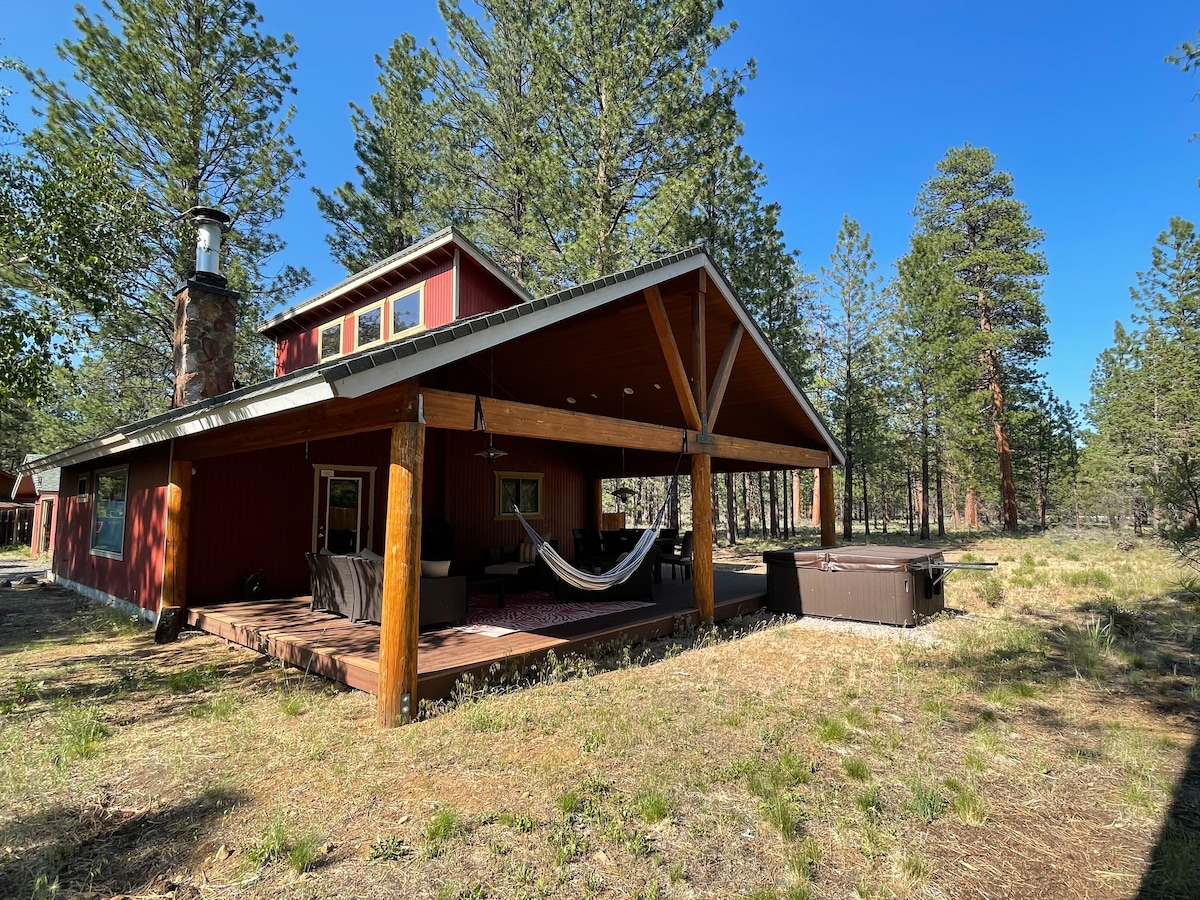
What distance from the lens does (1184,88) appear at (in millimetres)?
5602

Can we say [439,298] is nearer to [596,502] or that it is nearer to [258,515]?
[258,515]

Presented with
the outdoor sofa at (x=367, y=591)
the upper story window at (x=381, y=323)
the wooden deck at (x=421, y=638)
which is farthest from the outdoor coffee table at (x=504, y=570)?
the upper story window at (x=381, y=323)

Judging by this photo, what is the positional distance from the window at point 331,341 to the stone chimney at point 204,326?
4.90 feet

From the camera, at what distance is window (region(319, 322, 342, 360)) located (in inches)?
400

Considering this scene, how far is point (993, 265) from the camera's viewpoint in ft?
66.2

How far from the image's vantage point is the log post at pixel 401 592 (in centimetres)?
389

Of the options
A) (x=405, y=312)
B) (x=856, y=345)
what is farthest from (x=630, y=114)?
(x=856, y=345)

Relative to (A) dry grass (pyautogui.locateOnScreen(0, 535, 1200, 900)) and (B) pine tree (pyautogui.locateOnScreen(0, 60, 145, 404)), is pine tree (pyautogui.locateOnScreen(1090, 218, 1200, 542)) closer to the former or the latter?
(A) dry grass (pyautogui.locateOnScreen(0, 535, 1200, 900))

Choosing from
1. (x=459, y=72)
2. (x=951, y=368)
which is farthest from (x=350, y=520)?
(x=951, y=368)

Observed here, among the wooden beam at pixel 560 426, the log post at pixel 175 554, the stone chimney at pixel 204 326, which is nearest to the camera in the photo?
the wooden beam at pixel 560 426

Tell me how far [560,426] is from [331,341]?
22.5ft

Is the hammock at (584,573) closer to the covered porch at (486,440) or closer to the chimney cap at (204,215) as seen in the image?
the covered porch at (486,440)

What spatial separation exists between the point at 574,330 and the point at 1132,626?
7602mm

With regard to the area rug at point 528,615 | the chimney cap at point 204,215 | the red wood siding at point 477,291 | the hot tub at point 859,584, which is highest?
the chimney cap at point 204,215
